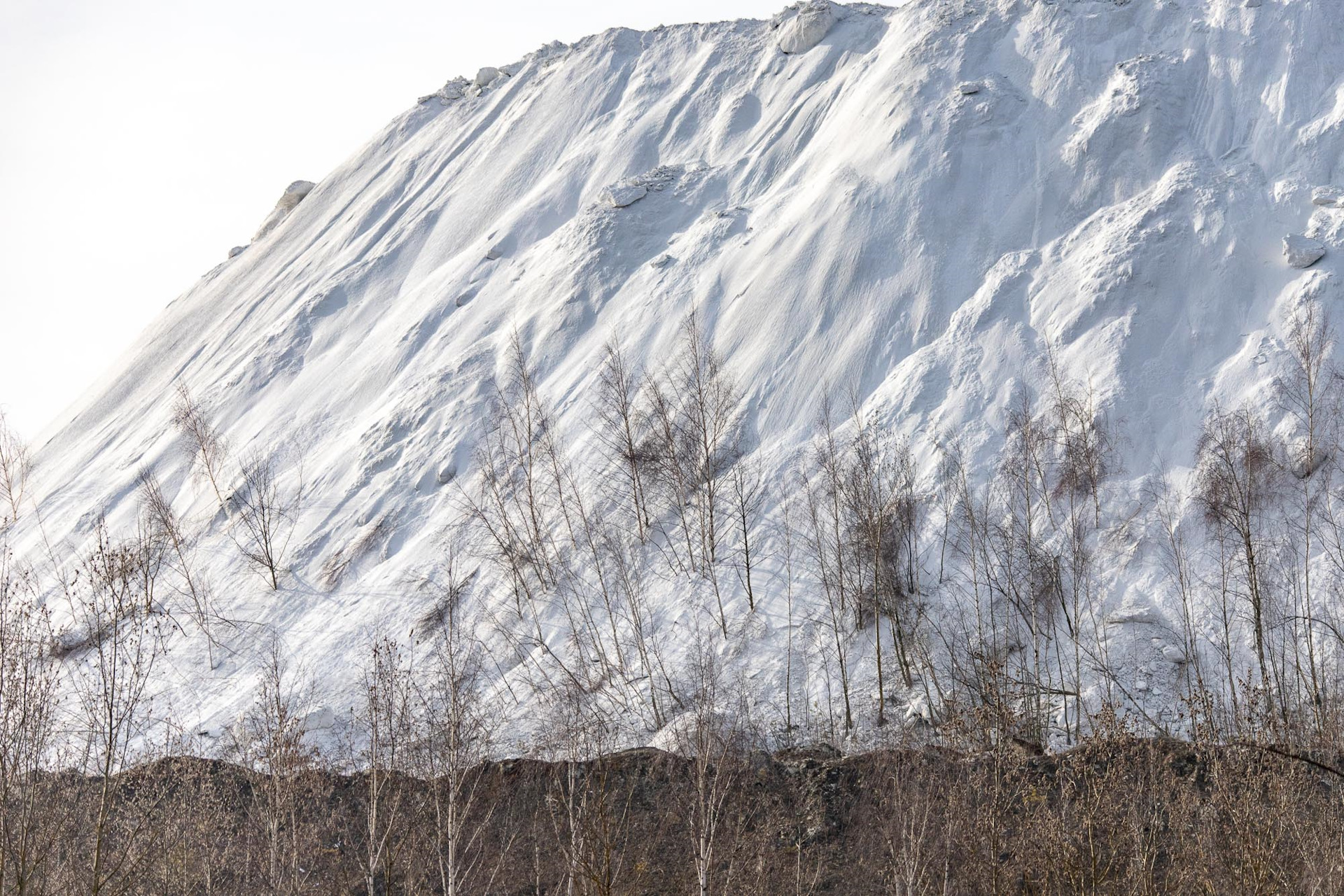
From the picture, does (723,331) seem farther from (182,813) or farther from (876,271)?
(182,813)

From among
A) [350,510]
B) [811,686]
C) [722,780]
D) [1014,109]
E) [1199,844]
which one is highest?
[1014,109]

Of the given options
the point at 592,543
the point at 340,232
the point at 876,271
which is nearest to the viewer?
the point at 592,543

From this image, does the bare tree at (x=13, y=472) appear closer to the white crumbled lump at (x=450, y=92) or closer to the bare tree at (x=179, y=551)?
the bare tree at (x=179, y=551)

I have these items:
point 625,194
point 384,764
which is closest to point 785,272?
point 625,194

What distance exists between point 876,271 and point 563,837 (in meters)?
31.0

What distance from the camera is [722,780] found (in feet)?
85.4

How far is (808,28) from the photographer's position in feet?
233

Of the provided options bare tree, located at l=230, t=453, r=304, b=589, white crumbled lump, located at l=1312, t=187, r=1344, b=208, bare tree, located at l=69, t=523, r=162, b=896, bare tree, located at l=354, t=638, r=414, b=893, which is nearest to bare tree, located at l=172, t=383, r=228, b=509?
bare tree, located at l=230, t=453, r=304, b=589

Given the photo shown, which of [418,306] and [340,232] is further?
[340,232]

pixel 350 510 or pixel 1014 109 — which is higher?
pixel 1014 109

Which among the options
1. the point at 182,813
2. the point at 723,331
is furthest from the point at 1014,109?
the point at 182,813

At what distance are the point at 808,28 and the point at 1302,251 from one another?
40.6 metres

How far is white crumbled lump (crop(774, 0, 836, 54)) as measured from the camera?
2790 inches

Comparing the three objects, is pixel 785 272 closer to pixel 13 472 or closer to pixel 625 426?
pixel 625 426
